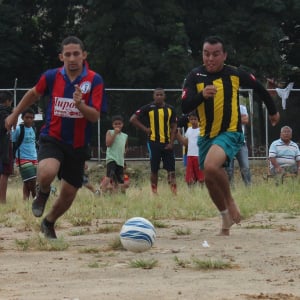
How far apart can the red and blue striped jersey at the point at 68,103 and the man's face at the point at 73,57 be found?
0.28 feet

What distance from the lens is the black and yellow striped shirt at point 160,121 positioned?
15.5 meters

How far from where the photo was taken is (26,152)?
48.5ft

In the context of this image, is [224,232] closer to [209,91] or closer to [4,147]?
[209,91]

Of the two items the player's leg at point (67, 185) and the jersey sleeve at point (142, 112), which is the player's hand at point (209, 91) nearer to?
the player's leg at point (67, 185)

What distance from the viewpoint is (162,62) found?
1246 inches

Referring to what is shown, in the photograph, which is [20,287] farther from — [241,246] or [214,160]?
[214,160]

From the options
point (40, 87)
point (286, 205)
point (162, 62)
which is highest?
point (162, 62)

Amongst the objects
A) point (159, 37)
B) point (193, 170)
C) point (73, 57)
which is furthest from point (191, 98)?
point (159, 37)

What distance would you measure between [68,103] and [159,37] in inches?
974

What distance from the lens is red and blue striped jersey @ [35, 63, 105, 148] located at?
8438mm

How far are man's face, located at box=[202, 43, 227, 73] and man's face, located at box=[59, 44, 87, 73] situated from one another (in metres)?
1.35

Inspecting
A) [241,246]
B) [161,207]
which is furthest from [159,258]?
[161,207]

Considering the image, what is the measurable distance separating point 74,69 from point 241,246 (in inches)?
93.2

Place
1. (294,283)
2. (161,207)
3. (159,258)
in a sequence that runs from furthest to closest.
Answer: (161,207), (159,258), (294,283)
